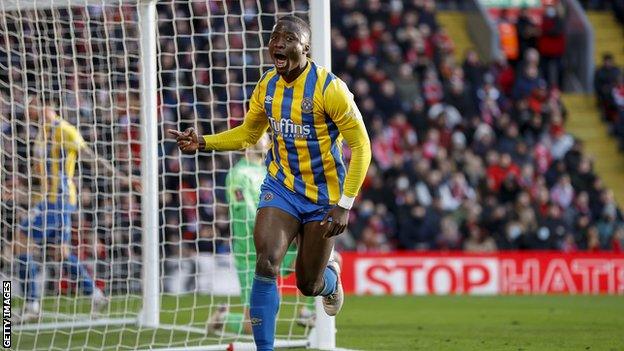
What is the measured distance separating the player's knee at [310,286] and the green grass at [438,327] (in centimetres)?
186

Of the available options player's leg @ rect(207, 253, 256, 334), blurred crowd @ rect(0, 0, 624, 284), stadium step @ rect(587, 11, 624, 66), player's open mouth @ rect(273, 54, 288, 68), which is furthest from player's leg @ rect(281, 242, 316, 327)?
stadium step @ rect(587, 11, 624, 66)

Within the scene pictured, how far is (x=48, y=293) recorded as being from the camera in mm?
13836

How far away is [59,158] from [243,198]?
2.30 meters

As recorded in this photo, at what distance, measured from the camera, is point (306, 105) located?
26.0ft

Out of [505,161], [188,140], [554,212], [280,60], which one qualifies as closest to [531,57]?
[505,161]

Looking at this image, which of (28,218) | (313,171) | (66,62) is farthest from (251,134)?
(66,62)

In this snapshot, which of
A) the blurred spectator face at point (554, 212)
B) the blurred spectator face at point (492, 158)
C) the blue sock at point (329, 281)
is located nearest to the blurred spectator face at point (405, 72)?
the blurred spectator face at point (492, 158)

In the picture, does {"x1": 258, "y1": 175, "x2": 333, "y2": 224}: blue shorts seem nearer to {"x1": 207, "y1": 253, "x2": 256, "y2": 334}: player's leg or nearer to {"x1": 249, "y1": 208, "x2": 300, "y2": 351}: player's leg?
{"x1": 249, "y1": 208, "x2": 300, "y2": 351}: player's leg

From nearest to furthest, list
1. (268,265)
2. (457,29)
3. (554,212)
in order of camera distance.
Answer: (268,265) < (554,212) < (457,29)

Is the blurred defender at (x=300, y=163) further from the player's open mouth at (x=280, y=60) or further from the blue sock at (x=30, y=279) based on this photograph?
the blue sock at (x=30, y=279)

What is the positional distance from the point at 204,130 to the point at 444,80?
833cm

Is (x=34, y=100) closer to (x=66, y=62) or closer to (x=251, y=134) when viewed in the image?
(x=66, y=62)

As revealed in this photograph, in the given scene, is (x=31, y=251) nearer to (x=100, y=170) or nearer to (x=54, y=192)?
(x=54, y=192)

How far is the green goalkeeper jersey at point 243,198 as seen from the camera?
10977 millimetres
